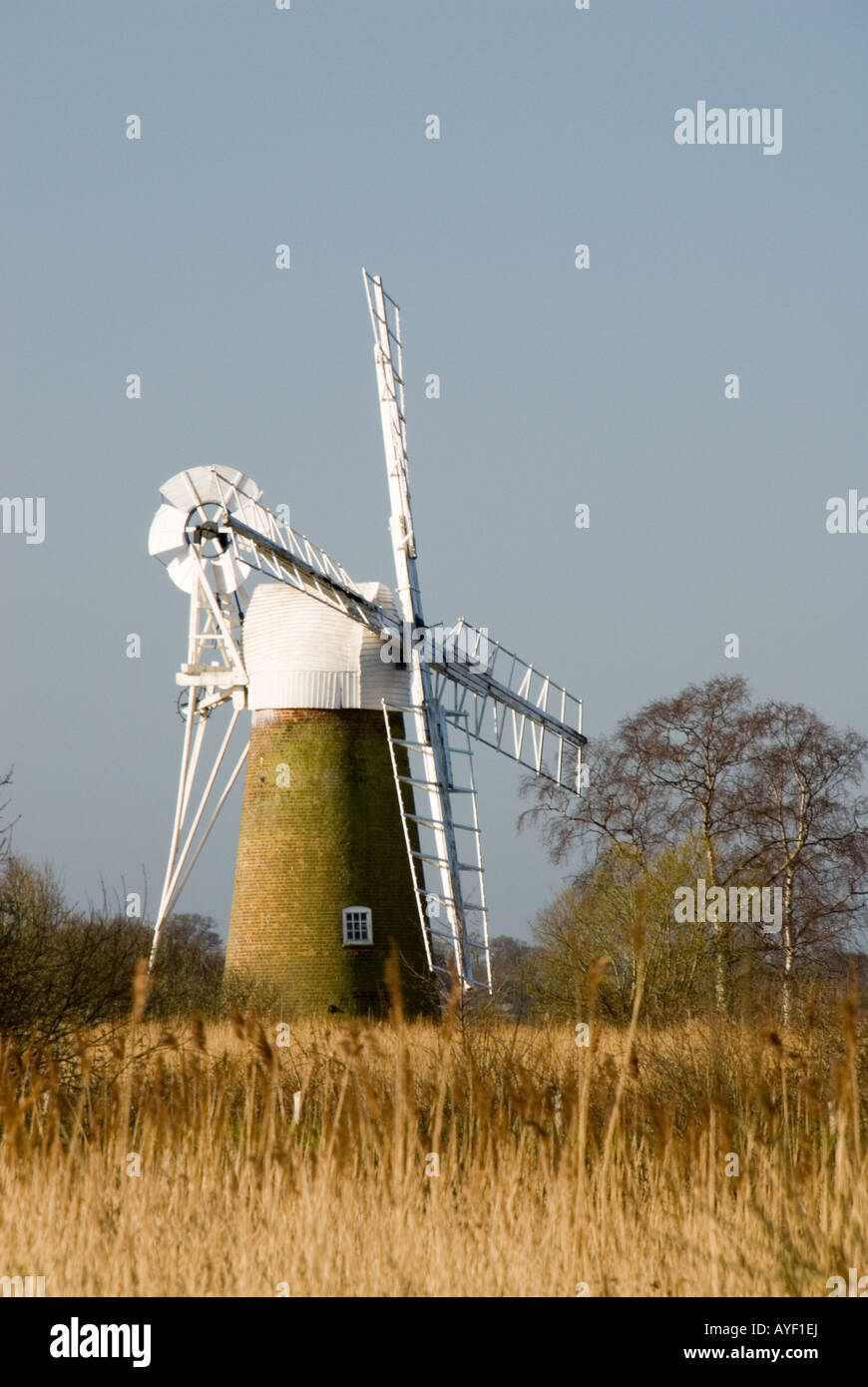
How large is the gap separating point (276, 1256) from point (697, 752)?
26829 mm

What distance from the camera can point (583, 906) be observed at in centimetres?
2672

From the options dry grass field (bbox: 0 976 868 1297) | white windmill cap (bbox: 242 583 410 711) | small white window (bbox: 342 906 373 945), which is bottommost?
dry grass field (bbox: 0 976 868 1297)

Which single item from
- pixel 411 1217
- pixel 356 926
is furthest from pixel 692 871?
pixel 411 1217

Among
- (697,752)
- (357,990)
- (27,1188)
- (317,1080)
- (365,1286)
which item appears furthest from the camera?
(697,752)

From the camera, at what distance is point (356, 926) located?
26.3m

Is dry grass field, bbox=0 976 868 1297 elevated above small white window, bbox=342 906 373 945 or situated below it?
below

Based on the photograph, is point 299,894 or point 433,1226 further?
point 299,894

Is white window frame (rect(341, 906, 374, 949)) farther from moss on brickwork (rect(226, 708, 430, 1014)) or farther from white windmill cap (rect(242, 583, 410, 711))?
white windmill cap (rect(242, 583, 410, 711))

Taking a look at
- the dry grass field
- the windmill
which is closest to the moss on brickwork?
the windmill

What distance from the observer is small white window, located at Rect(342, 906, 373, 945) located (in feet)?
86.2

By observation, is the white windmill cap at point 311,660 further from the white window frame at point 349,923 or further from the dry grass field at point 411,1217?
the dry grass field at point 411,1217
